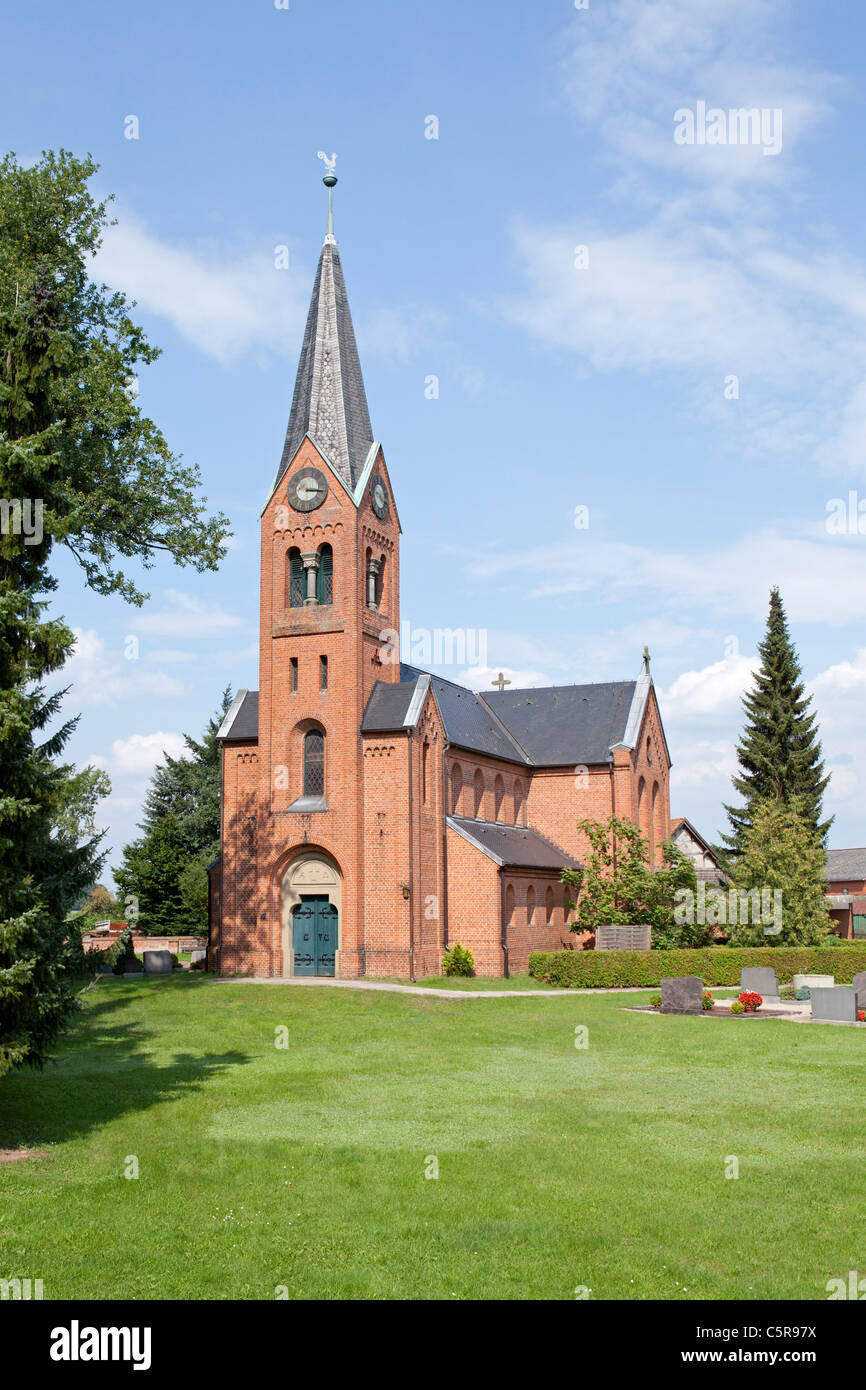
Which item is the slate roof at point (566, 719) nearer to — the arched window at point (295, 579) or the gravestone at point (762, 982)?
the arched window at point (295, 579)

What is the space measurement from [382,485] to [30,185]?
52.0 feet

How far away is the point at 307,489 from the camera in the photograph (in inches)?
1499

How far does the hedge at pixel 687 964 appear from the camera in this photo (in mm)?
34156

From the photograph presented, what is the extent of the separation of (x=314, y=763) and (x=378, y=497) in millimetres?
9336

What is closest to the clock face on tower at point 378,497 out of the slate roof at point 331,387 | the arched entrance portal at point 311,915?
the slate roof at point 331,387

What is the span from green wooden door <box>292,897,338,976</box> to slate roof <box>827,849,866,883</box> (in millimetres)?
47156

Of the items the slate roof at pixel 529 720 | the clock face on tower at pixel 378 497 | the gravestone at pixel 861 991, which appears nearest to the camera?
the gravestone at pixel 861 991

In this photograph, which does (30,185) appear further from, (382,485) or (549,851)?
(549,851)

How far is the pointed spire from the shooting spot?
3825cm

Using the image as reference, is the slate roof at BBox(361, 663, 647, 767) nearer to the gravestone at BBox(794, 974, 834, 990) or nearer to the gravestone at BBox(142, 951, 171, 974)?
the gravestone at BBox(142, 951, 171, 974)

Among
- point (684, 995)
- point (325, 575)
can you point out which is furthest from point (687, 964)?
point (325, 575)

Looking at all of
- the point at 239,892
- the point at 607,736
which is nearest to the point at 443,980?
the point at 239,892

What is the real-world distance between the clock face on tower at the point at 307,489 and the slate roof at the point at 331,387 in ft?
2.20
